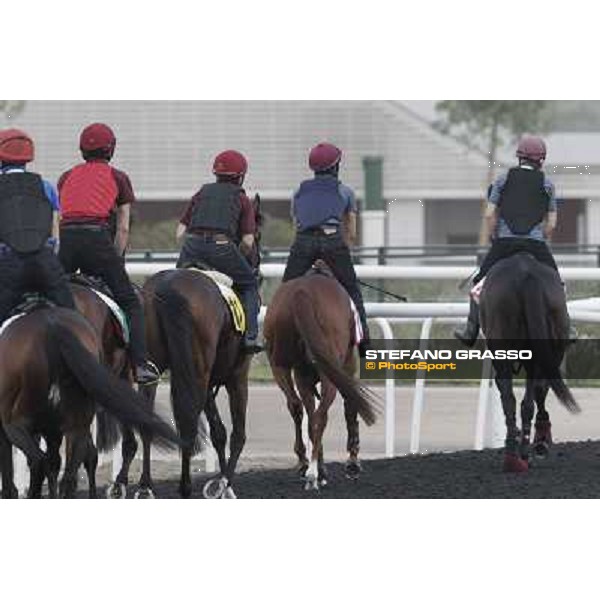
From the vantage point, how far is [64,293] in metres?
10.0

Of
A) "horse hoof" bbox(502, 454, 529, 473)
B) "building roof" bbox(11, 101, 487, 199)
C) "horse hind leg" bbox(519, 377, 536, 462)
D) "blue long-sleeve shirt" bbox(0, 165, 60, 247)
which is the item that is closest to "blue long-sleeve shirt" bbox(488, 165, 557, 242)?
"horse hind leg" bbox(519, 377, 536, 462)

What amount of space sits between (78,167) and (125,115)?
2294 centimetres

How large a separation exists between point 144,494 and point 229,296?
1.26 m

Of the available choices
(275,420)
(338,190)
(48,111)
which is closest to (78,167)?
(338,190)

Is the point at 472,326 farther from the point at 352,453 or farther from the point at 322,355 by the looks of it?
the point at 322,355

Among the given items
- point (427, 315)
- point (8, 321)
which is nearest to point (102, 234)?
point (8, 321)

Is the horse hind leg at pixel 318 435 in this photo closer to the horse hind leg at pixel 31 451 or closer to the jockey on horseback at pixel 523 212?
the jockey on horseback at pixel 523 212

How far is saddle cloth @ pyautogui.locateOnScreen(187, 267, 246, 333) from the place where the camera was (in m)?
12.0

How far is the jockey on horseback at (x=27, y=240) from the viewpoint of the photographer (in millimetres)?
9953

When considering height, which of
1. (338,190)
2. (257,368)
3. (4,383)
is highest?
(338,190)

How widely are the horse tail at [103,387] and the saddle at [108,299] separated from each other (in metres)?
1.04

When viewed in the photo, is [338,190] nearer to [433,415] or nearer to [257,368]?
[433,415]

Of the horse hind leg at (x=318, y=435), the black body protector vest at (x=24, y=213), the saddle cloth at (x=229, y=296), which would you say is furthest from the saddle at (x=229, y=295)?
the black body protector vest at (x=24, y=213)

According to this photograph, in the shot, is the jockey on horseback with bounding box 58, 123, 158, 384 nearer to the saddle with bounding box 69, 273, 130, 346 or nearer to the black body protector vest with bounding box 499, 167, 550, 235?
the saddle with bounding box 69, 273, 130, 346
